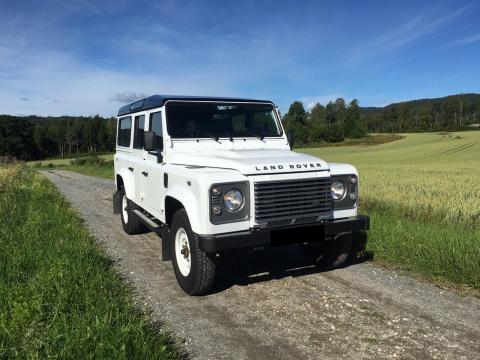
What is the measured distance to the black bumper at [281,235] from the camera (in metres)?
4.12

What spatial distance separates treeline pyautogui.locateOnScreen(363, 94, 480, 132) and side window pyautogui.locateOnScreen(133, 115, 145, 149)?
112485 millimetres

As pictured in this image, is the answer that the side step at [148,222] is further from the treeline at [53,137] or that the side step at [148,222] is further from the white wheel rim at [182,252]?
the treeline at [53,137]

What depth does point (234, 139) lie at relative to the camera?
19.1 feet

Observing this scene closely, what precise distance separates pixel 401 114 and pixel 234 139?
128 meters

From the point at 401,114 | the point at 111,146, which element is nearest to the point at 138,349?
the point at 111,146

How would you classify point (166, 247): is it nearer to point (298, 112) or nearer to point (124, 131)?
point (124, 131)

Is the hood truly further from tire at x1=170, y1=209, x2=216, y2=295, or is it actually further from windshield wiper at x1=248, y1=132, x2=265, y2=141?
tire at x1=170, y1=209, x2=216, y2=295

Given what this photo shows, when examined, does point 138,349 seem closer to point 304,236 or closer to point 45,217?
point 304,236

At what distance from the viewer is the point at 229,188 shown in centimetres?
421

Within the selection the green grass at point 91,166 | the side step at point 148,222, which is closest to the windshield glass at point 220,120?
the side step at point 148,222

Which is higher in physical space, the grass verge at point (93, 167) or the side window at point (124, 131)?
the side window at point (124, 131)

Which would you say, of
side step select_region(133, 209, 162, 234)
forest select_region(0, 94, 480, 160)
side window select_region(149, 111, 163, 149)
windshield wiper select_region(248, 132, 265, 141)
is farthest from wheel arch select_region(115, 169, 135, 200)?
forest select_region(0, 94, 480, 160)

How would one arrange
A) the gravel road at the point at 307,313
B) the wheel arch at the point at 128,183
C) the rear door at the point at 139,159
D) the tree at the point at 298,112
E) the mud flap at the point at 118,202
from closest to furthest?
the gravel road at the point at 307,313 → the rear door at the point at 139,159 → the wheel arch at the point at 128,183 → the mud flap at the point at 118,202 → the tree at the point at 298,112

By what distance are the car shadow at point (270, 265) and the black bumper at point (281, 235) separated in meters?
0.45
